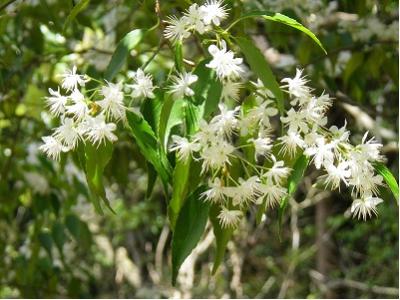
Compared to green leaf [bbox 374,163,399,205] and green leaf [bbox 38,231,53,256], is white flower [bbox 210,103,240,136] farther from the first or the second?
green leaf [bbox 38,231,53,256]

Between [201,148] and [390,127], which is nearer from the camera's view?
[201,148]

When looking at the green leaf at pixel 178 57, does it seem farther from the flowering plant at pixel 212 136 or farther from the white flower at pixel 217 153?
the white flower at pixel 217 153

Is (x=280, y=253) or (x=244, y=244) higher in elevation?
→ (x=244, y=244)

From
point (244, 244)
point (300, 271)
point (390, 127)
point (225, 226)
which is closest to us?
point (225, 226)

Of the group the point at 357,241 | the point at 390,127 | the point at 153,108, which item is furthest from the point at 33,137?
the point at 357,241

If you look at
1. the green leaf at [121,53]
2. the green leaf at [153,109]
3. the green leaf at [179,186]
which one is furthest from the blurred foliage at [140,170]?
the green leaf at [179,186]

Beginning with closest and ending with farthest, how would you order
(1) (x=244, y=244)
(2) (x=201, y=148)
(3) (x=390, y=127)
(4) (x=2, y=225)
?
(2) (x=201, y=148) → (3) (x=390, y=127) → (4) (x=2, y=225) → (1) (x=244, y=244)

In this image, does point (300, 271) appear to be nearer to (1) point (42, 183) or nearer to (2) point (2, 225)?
(2) point (2, 225)

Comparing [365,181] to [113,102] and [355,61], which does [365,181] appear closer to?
[113,102]
